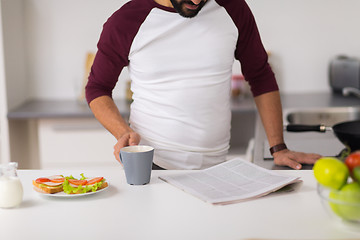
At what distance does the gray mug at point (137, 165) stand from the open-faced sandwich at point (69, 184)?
0.21ft

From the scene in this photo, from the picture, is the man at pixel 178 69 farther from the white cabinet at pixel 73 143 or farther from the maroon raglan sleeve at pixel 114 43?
the white cabinet at pixel 73 143

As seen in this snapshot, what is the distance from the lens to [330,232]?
3.38ft

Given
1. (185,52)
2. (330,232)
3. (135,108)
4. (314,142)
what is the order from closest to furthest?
1. (330,232)
2. (185,52)
3. (135,108)
4. (314,142)

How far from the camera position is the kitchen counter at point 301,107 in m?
1.86

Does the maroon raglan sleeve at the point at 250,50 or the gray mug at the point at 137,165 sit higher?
the maroon raglan sleeve at the point at 250,50

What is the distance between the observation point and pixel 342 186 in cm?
101

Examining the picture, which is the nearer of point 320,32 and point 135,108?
point 135,108

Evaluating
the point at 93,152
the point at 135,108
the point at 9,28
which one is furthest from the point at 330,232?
the point at 9,28

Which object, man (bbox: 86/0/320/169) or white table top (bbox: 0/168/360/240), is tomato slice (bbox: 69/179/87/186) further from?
man (bbox: 86/0/320/169)

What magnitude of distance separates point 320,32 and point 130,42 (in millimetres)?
1977

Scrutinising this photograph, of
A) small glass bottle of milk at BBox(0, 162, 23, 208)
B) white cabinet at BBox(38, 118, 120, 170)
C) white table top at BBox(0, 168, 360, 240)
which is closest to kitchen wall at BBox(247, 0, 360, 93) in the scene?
white cabinet at BBox(38, 118, 120, 170)

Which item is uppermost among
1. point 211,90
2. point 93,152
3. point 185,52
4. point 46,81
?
point 185,52

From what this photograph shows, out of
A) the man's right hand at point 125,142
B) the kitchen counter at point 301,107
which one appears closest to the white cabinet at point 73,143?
the kitchen counter at point 301,107

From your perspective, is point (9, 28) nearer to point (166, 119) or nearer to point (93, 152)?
point (93, 152)
